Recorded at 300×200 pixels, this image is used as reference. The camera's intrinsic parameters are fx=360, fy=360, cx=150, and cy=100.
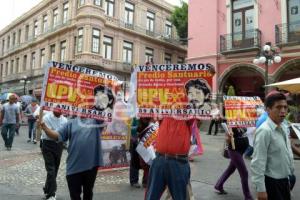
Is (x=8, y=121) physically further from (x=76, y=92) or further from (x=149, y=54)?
(x=149, y=54)

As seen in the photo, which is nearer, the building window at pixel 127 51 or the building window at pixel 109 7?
the building window at pixel 109 7

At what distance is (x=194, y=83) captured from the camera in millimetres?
4379

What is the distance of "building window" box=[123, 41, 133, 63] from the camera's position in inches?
1244

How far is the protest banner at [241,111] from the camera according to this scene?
22.9 feet

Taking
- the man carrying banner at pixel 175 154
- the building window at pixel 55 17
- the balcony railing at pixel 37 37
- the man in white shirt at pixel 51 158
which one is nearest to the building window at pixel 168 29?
the balcony railing at pixel 37 37

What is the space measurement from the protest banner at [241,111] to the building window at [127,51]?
2453 cm

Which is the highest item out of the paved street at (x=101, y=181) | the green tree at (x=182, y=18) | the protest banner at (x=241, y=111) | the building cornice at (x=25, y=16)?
the building cornice at (x=25, y=16)

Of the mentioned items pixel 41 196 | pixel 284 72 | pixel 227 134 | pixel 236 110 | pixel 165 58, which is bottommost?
pixel 41 196

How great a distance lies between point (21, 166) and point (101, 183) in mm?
2795

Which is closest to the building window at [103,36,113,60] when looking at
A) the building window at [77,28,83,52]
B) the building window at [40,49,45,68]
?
the building window at [77,28,83,52]

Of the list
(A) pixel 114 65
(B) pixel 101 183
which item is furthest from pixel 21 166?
(A) pixel 114 65

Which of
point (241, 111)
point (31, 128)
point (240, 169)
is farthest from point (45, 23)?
point (240, 169)

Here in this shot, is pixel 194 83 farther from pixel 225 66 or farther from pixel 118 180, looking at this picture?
pixel 225 66

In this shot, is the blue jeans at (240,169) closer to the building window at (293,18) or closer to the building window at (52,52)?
the building window at (293,18)
